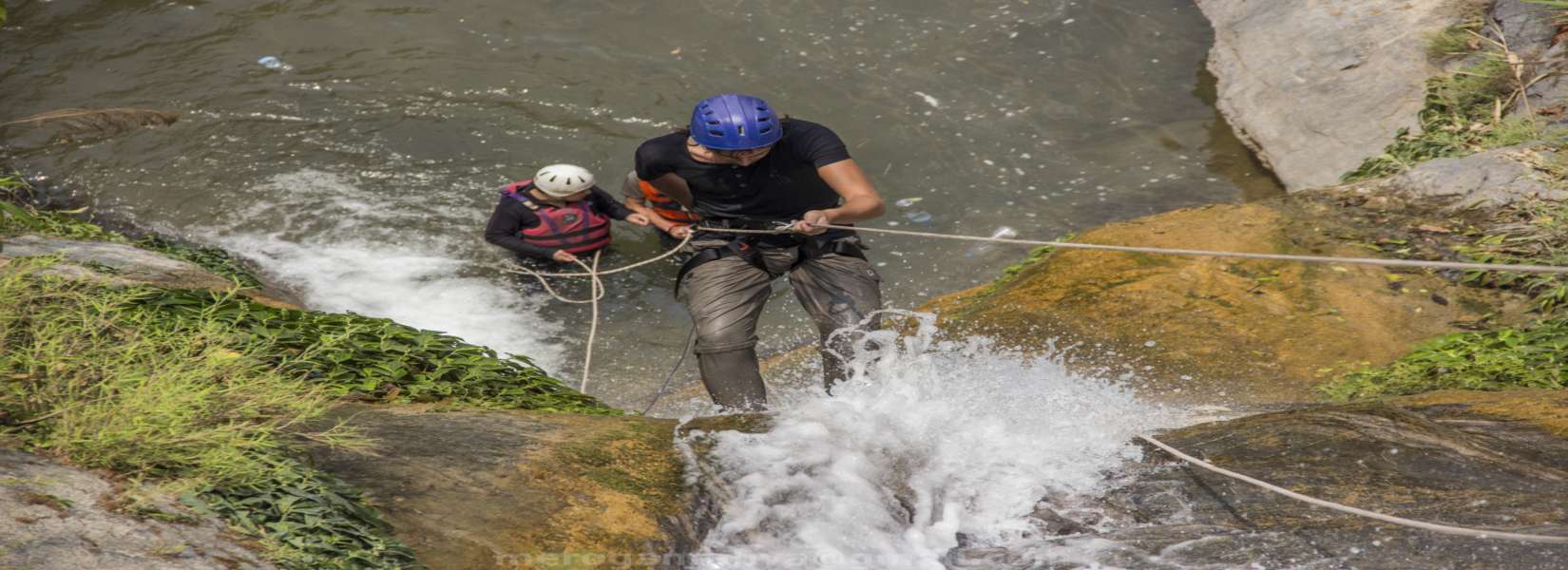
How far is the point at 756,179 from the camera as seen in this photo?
5.86 metres

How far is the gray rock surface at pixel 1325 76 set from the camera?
9570mm

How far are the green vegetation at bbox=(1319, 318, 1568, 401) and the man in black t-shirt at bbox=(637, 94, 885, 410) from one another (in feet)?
7.97

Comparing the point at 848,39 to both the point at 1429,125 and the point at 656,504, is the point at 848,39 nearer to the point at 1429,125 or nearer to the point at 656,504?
the point at 1429,125

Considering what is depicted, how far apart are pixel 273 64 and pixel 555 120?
10.6ft

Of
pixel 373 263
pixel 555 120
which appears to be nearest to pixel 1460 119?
pixel 555 120

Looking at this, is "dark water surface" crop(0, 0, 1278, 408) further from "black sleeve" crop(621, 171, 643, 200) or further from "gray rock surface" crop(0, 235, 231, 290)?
"gray rock surface" crop(0, 235, 231, 290)

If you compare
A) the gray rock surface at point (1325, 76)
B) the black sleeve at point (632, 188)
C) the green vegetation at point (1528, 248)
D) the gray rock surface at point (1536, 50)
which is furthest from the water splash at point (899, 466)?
the gray rock surface at point (1325, 76)

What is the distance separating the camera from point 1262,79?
1098 cm

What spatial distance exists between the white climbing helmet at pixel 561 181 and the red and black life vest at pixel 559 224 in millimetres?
127

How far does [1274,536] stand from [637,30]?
10.2 metres

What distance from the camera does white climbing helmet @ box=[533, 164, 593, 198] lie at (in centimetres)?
882

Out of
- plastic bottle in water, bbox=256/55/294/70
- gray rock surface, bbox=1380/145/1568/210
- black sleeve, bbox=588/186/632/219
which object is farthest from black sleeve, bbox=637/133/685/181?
plastic bottle in water, bbox=256/55/294/70

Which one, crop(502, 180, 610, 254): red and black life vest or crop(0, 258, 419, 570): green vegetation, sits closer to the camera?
crop(0, 258, 419, 570): green vegetation

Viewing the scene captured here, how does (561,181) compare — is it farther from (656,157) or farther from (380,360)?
(380,360)
